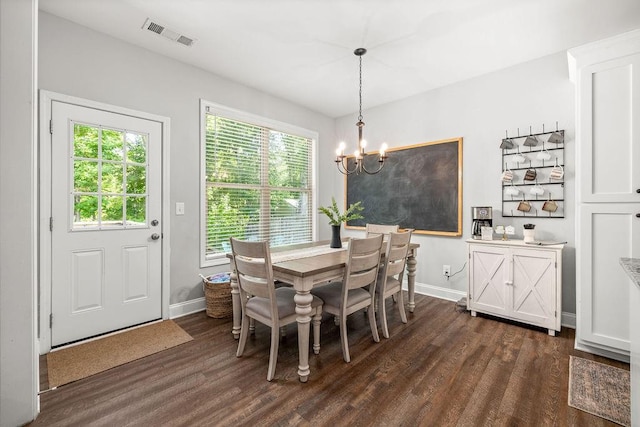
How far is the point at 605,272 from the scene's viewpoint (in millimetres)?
2160

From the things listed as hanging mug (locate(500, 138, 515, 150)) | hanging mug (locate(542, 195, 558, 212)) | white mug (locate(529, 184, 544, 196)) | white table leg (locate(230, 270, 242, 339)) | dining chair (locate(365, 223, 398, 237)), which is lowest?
white table leg (locate(230, 270, 242, 339))

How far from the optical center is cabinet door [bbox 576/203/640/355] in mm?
2068

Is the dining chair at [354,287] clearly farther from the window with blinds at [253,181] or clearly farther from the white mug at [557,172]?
the white mug at [557,172]

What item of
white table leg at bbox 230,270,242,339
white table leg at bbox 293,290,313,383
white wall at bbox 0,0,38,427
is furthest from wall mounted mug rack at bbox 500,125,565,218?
white wall at bbox 0,0,38,427

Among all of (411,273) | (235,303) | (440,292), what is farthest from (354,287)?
(440,292)

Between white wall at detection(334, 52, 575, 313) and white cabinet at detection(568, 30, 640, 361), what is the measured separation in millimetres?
558

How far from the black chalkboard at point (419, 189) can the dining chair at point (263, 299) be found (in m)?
2.13

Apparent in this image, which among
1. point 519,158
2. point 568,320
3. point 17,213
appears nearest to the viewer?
point 17,213

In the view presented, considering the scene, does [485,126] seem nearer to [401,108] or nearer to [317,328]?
[401,108]

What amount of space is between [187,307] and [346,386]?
6.48 ft

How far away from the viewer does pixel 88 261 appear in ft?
7.95

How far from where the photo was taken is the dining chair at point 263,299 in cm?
187

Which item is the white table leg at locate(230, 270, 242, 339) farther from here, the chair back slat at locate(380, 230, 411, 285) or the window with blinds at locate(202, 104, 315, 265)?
the chair back slat at locate(380, 230, 411, 285)

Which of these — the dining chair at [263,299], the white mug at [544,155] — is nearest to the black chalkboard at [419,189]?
the white mug at [544,155]
